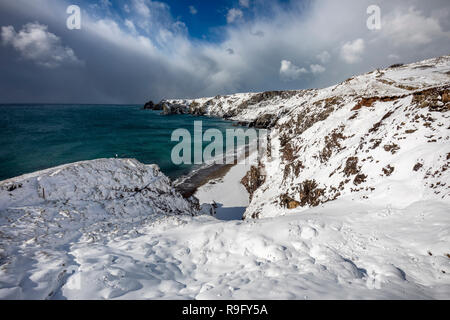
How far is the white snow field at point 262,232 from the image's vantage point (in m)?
4.27

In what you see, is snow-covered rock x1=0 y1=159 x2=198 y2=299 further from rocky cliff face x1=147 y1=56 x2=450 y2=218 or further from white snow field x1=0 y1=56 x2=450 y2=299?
rocky cliff face x1=147 y1=56 x2=450 y2=218

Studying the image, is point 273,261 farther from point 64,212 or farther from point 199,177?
point 199,177

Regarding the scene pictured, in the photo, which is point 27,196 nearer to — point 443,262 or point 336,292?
point 336,292

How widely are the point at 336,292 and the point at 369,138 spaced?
1236cm

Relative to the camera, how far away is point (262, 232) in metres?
6.88

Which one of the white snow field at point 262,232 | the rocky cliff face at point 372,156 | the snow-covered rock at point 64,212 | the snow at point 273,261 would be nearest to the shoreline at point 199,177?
the rocky cliff face at point 372,156

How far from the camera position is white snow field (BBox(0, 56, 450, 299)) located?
14.0 ft

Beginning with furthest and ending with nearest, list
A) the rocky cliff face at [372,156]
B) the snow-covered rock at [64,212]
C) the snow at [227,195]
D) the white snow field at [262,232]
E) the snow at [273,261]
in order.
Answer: the snow at [227,195], the rocky cliff face at [372,156], the snow-covered rock at [64,212], the white snow field at [262,232], the snow at [273,261]

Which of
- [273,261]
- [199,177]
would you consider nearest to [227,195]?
[199,177]

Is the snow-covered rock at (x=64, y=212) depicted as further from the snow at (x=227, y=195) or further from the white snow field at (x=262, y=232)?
the snow at (x=227, y=195)

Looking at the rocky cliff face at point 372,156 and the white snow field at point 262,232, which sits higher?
the rocky cliff face at point 372,156

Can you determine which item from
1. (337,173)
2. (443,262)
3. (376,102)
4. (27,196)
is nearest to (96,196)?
(27,196)

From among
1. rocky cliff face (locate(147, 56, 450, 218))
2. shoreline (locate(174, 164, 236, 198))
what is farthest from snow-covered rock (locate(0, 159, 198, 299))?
shoreline (locate(174, 164, 236, 198))

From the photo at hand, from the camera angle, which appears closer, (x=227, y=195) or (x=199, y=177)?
(x=227, y=195)
